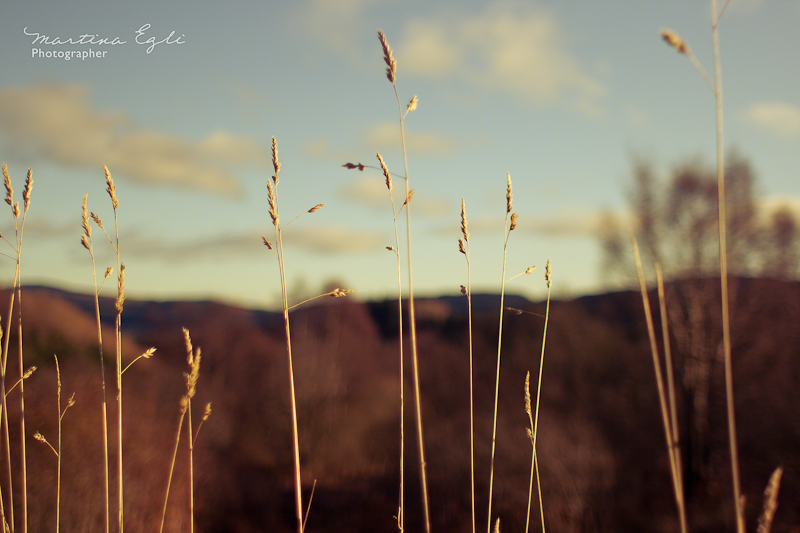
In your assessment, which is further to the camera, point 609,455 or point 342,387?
point 342,387

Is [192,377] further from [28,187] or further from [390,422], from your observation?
[390,422]

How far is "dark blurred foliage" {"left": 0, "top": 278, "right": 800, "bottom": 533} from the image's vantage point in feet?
42.2

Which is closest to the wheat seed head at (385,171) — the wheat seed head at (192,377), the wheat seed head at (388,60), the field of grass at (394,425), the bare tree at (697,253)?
the wheat seed head at (388,60)

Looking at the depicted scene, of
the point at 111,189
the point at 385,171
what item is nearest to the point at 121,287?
the point at 111,189

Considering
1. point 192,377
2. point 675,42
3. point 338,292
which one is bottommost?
point 192,377

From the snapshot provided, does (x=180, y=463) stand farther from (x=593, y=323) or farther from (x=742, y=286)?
(x=742, y=286)

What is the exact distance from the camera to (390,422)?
24.1m

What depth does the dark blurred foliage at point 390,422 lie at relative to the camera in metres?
12.9

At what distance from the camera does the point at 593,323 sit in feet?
68.6

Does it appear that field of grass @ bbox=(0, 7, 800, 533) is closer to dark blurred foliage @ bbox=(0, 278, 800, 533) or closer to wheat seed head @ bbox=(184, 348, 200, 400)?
dark blurred foliage @ bbox=(0, 278, 800, 533)

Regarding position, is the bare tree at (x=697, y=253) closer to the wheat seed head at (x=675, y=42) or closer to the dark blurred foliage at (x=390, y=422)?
the dark blurred foliage at (x=390, y=422)

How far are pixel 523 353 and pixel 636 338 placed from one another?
4675mm

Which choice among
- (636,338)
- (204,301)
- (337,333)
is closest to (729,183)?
(636,338)

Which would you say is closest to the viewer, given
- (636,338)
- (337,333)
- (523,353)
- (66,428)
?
(66,428)
